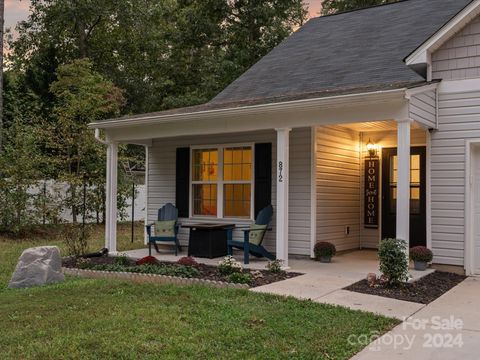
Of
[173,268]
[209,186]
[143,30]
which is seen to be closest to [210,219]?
[209,186]

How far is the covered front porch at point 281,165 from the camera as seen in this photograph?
7715mm

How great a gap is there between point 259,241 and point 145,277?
2291 mm

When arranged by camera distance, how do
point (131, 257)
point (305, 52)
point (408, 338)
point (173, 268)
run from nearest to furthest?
point (408, 338)
point (173, 268)
point (131, 257)
point (305, 52)

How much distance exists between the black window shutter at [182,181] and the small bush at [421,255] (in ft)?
15.2

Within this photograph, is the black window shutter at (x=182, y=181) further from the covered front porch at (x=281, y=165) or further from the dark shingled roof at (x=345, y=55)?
the dark shingled roof at (x=345, y=55)

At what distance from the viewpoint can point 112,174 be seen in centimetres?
970

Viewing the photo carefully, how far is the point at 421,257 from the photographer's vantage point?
7477mm

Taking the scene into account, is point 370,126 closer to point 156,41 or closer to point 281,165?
point 281,165

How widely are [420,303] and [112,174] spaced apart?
6.25 m

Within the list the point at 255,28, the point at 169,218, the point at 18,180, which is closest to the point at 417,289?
the point at 169,218

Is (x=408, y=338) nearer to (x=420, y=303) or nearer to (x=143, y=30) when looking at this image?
(x=420, y=303)

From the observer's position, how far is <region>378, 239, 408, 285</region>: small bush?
6.16 meters

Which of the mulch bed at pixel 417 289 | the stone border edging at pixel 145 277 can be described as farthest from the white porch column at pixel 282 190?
Answer: the stone border edging at pixel 145 277

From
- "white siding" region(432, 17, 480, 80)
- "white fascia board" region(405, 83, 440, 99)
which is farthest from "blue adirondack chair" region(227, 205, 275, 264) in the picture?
"white siding" region(432, 17, 480, 80)
